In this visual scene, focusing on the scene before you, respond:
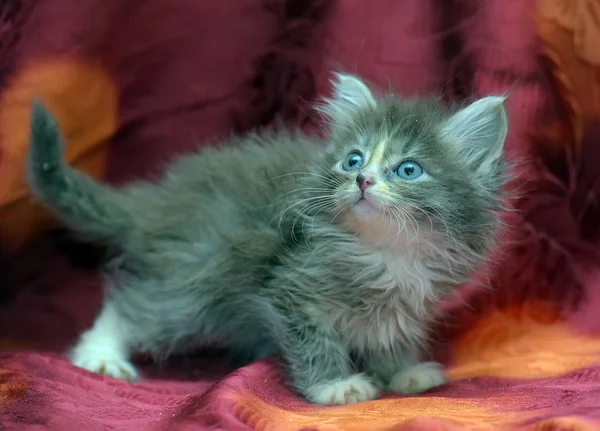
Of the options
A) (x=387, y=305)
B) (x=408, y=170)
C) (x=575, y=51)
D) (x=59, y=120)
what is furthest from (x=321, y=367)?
(x=575, y=51)

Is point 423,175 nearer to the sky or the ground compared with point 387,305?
nearer to the sky

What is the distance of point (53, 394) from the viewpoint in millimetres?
1150

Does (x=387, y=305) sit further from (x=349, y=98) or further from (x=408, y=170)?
(x=349, y=98)

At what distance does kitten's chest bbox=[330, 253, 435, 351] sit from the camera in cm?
127

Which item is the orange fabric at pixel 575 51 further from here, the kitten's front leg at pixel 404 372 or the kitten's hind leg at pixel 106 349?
the kitten's hind leg at pixel 106 349

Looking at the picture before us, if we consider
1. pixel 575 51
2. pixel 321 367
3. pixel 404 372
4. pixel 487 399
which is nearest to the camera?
pixel 487 399

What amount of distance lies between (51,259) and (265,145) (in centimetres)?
61

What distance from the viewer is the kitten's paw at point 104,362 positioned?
55.4 inches

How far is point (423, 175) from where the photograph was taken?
1.26 meters

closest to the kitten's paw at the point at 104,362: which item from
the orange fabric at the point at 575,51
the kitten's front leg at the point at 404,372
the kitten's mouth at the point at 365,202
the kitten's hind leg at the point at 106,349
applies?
the kitten's hind leg at the point at 106,349

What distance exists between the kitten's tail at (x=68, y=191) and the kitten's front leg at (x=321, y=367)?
52 cm

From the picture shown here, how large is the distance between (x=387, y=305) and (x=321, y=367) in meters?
0.17

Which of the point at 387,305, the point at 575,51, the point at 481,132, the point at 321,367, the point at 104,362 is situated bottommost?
the point at 104,362

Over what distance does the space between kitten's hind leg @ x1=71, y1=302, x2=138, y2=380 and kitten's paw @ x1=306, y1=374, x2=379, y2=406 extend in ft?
1.38
